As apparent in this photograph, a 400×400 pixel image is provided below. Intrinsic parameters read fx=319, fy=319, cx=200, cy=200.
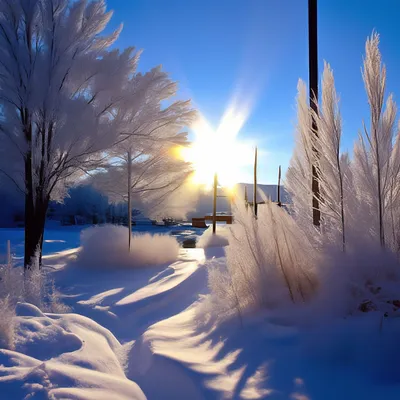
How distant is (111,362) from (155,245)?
230 inches

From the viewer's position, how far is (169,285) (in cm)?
509

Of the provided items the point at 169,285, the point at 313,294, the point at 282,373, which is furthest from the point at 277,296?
the point at 169,285

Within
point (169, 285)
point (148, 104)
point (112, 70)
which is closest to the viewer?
point (169, 285)

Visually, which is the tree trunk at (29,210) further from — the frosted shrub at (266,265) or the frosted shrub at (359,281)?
the frosted shrub at (359,281)

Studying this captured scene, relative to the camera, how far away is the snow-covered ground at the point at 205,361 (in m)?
1.65

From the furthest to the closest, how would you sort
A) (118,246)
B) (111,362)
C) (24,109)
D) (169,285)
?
(118,246)
(24,109)
(169,285)
(111,362)

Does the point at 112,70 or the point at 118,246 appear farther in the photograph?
the point at 118,246

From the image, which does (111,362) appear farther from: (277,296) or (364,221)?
(364,221)

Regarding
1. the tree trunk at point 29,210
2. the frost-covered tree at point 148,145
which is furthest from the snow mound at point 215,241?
the tree trunk at point 29,210

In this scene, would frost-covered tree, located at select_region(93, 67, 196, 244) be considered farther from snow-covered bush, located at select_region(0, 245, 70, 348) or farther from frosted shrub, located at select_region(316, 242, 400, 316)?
frosted shrub, located at select_region(316, 242, 400, 316)

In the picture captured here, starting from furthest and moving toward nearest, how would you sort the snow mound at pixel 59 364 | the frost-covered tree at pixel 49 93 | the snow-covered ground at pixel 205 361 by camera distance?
the frost-covered tree at pixel 49 93 < the snow-covered ground at pixel 205 361 < the snow mound at pixel 59 364

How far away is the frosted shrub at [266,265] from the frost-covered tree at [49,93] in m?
3.83

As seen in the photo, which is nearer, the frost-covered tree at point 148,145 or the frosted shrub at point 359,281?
Result: the frosted shrub at point 359,281

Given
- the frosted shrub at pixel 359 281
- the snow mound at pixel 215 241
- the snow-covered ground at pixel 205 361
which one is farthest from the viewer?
the snow mound at pixel 215 241
